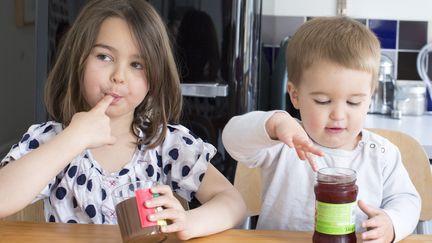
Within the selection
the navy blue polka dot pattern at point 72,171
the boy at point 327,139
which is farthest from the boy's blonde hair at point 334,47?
the navy blue polka dot pattern at point 72,171

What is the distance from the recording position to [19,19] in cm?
397

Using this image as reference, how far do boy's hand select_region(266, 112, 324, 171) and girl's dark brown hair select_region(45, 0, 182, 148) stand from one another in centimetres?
29

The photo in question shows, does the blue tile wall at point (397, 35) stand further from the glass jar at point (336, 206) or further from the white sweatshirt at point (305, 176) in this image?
the glass jar at point (336, 206)

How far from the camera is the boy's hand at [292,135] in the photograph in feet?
3.30

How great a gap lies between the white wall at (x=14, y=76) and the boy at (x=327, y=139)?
2.87m

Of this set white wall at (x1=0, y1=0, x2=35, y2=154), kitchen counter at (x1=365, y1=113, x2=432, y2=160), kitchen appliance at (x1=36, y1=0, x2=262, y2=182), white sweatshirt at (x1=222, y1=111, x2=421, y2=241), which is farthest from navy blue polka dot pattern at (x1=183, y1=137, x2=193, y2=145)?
white wall at (x1=0, y1=0, x2=35, y2=154)

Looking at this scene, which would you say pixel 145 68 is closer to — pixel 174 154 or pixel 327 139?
pixel 174 154

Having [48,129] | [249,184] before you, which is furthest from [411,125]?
[48,129]

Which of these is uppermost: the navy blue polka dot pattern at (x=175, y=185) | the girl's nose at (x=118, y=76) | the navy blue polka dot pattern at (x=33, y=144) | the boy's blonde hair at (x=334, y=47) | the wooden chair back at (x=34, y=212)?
the boy's blonde hair at (x=334, y=47)

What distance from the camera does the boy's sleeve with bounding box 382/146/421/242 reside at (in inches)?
43.6

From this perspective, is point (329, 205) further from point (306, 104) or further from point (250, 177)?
point (250, 177)

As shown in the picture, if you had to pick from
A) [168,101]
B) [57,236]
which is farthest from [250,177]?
[57,236]

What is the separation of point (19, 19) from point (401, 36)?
239 centimetres

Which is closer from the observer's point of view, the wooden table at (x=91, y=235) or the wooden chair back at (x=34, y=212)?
the wooden table at (x=91, y=235)
